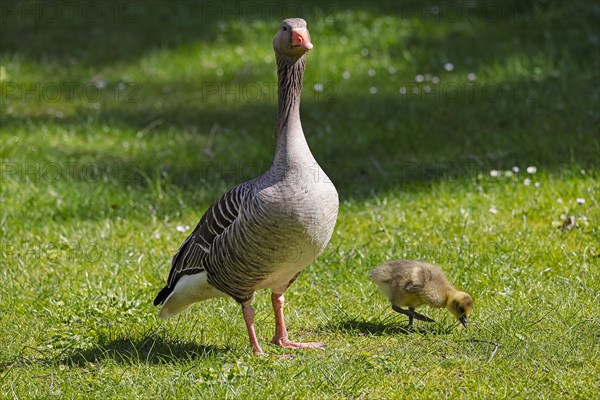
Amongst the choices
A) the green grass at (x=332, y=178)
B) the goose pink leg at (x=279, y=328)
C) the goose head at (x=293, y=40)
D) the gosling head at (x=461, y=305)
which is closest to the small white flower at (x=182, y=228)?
the green grass at (x=332, y=178)

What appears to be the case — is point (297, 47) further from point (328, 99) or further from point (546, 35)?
point (546, 35)

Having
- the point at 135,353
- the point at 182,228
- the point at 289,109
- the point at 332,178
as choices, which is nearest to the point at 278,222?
the point at 289,109

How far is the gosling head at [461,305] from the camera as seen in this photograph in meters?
5.42

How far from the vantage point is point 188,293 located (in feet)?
18.4

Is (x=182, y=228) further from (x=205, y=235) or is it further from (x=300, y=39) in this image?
(x=300, y=39)

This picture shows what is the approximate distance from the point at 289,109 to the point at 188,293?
1387 millimetres

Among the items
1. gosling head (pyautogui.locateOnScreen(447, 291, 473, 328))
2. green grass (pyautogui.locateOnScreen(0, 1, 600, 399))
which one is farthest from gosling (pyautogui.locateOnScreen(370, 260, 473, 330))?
green grass (pyautogui.locateOnScreen(0, 1, 600, 399))

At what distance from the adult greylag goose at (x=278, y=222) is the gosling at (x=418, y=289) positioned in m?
0.63

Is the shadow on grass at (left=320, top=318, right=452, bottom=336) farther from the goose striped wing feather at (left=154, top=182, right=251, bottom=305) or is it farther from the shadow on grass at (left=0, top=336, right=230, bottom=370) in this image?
the goose striped wing feather at (left=154, top=182, right=251, bottom=305)

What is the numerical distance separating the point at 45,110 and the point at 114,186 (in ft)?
10.3

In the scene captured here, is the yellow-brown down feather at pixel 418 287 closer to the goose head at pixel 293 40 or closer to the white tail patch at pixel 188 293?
the white tail patch at pixel 188 293

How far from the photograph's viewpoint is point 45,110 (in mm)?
11375

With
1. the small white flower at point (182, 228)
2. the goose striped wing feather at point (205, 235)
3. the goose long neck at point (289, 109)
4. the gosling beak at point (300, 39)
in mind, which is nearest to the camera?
the gosling beak at point (300, 39)

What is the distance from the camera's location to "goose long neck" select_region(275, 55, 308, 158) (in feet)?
17.0
